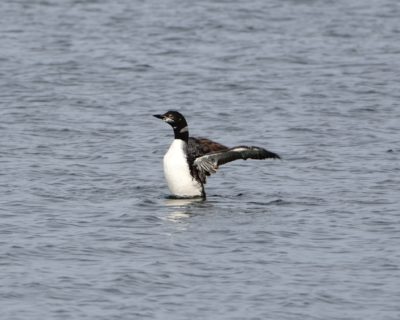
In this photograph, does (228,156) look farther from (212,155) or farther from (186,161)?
(186,161)

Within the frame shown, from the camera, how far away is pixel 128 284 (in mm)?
11594

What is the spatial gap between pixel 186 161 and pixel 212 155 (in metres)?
0.40

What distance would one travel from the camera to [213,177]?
57.3 ft

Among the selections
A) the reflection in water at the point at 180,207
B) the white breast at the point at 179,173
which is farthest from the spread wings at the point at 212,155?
the reflection in water at the point at 180,207

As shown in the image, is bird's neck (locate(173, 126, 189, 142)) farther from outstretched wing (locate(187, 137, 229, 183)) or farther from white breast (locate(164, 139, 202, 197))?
→ outstretched wing (locate(187, 137, 229, 183))

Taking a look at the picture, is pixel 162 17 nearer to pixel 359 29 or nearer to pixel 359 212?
pixel 359 29

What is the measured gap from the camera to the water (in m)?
11.5

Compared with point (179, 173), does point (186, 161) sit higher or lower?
higher

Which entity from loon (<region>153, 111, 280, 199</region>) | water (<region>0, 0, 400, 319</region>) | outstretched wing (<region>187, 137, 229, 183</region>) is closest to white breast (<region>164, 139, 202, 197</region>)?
loon (<region>153, 111, 280, 199</region>)

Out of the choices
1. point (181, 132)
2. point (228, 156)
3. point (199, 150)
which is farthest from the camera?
point (199, 150)

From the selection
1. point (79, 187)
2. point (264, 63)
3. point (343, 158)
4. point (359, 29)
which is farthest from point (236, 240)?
point (359, 29)

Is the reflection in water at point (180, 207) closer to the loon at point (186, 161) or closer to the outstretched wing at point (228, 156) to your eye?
the loon at point (186, 161)

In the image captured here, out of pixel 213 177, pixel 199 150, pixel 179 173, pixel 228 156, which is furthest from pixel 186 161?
pixel 213 177

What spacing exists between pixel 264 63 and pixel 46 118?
23.5ft
